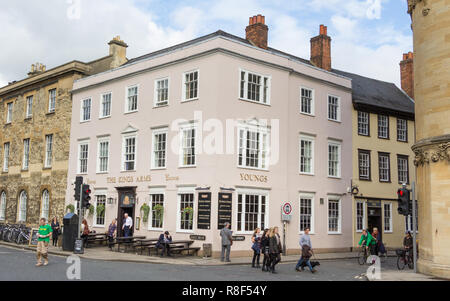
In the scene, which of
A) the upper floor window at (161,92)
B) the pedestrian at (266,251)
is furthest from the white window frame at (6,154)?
the pedestrian at (266,251)

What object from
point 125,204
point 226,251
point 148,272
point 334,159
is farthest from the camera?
point 334,159

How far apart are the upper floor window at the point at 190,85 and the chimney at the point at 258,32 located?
537 cm

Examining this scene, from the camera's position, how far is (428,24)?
18453mm

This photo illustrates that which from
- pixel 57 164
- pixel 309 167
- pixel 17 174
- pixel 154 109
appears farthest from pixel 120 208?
pixel 17 174

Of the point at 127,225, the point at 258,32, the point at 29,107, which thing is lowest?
the point at 127,225

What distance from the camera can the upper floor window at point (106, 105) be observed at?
97.3 ft

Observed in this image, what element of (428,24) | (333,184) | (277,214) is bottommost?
(277,214)

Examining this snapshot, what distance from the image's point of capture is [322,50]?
3203 cm

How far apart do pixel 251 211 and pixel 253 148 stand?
313 cm

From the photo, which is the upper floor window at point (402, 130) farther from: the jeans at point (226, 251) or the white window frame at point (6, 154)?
the white window frame at point (6, 154)

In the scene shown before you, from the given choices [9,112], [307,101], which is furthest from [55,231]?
[9,112]

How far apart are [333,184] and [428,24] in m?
12.3

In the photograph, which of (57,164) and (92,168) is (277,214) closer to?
(92,168)

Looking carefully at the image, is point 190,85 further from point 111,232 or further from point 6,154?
point 6,154
